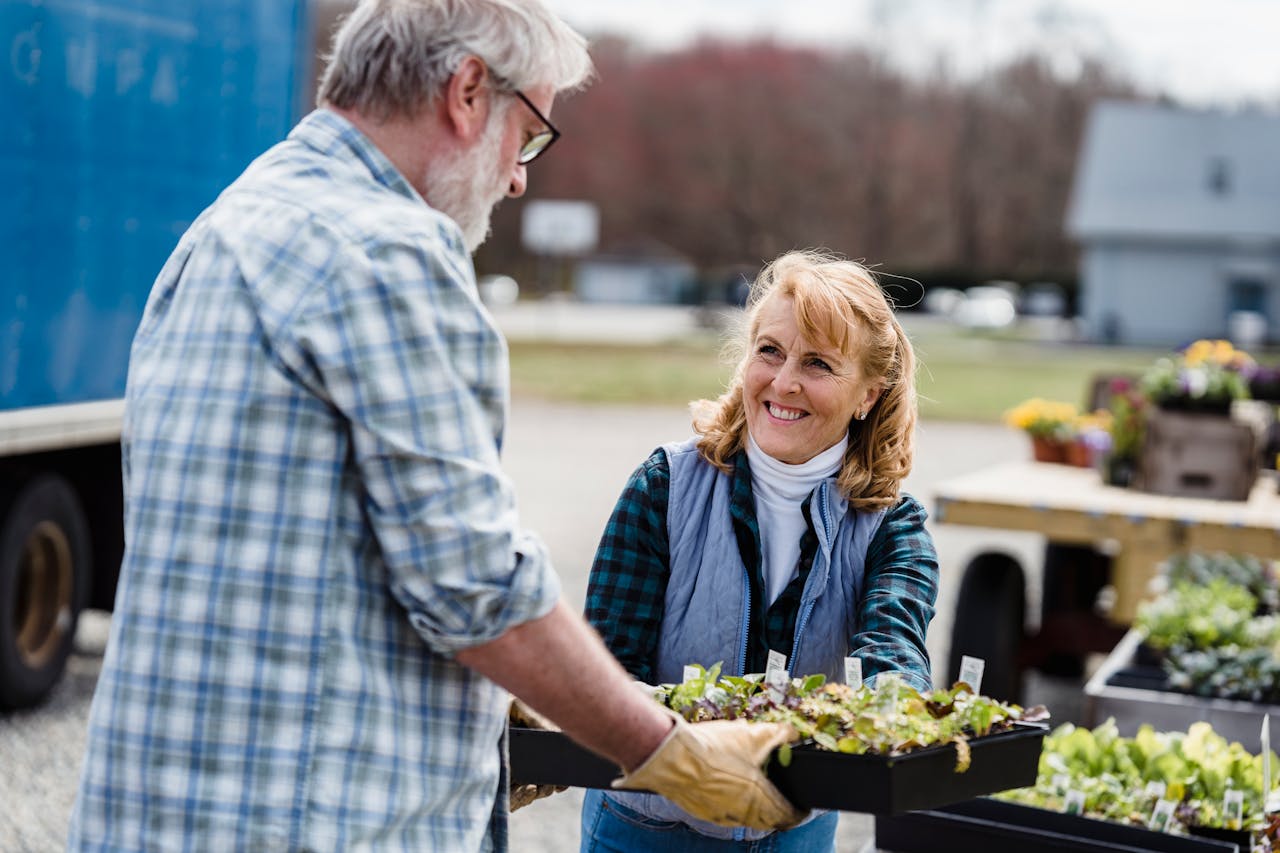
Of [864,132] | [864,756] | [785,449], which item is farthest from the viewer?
[864,132]

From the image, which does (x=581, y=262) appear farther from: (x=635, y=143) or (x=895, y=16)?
(x=895, y=16)

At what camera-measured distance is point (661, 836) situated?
2838 millimetres

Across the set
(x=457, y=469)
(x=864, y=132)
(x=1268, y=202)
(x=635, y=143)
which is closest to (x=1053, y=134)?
(x=864, y=132)

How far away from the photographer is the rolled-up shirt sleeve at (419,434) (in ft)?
5.91

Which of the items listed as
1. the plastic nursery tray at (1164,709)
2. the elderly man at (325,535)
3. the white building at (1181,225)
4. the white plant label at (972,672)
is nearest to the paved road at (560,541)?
the white plant label at (972,672)

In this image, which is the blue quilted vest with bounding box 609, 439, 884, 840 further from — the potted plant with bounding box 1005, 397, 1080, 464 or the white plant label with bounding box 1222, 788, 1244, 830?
the potted plant with bounding box 1005, 397, 1080, 464

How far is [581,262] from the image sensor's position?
291 feet

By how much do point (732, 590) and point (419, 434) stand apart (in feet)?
3.86

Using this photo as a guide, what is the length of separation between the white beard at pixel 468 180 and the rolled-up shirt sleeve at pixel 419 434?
17cm

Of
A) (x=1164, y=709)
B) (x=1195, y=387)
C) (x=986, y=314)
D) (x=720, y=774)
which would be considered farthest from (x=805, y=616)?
(x=986, y=314)

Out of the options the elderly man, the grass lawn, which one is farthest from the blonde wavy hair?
the grass lawn

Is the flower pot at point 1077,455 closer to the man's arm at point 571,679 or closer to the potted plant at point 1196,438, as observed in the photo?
the potted plant at point 1196,438

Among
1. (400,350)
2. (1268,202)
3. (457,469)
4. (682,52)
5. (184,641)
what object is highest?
(682,52)

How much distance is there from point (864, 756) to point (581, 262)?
286ft
